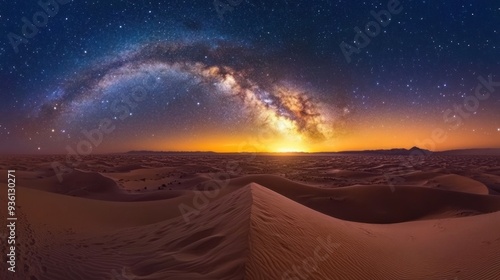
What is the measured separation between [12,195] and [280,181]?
43.5 ft

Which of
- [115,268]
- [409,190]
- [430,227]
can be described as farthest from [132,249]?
[409,190]

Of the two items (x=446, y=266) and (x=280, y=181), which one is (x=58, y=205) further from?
(x=446, y=266)

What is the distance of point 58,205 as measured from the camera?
12.1m

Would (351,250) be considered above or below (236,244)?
below

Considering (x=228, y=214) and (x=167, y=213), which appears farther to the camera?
(x=167, y=213)

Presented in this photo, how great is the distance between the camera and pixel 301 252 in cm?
547

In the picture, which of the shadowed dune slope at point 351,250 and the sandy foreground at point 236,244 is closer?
the shadowed dune slope at point 351,250

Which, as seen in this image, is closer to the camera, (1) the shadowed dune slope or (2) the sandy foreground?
(1) the shadowed dune slope

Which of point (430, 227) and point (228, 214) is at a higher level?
point (228, 214)

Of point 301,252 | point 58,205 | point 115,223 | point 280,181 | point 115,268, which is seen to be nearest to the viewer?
point 301,252

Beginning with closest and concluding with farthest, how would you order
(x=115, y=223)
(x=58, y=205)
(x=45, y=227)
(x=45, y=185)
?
(x=45, y=227)
(x=115, y=223)
(x=58, y=205)
(x=45, y=185)

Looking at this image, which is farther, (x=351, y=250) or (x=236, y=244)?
(x=351, y=250)

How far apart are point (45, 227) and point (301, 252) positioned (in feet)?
27.7

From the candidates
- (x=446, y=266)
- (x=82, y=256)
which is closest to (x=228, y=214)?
(x=82, y=256)
